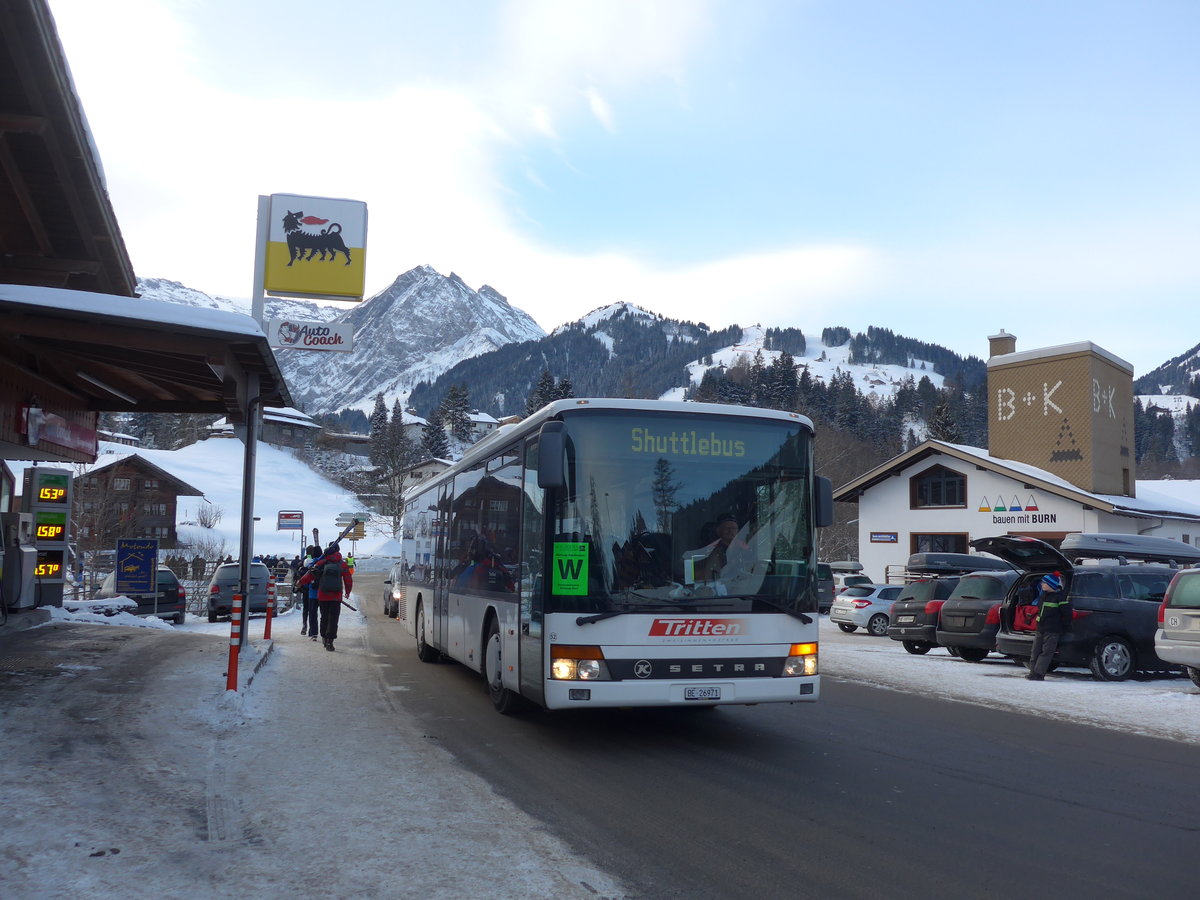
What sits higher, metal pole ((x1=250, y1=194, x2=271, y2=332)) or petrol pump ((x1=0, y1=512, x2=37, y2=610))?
metal pole ((x1=250, y1=194, x2=271, y2=332))

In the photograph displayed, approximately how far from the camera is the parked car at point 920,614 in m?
19.1

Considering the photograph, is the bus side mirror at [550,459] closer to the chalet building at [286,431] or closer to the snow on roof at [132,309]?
the snow on roof at [132,309]

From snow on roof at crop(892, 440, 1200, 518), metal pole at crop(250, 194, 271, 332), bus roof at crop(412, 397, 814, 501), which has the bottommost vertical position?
bus roof at crop(412, 397, 814, 501)

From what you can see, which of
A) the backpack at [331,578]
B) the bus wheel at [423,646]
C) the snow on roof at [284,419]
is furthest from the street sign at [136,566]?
the snow on roof at [284,419]

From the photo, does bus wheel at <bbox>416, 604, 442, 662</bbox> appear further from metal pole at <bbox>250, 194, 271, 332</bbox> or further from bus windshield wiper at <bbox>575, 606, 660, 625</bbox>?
bus windshield wiper at <bbox>575, 606, 660, 625</bbox>

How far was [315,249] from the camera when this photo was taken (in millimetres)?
20719

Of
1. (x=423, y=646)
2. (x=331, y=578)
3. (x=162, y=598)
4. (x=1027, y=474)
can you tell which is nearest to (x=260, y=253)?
(x=331, y=578)

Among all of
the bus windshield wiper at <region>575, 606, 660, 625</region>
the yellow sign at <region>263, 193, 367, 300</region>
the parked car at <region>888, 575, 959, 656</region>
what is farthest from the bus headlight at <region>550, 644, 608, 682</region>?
the yellow sign at <region>263, 193, 367, 300</region>

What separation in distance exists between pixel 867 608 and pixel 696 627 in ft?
69.7

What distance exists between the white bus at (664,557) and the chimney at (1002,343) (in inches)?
1546

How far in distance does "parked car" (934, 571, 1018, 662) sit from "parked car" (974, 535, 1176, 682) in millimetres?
1703

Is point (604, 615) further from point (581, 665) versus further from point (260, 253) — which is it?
point (260, 253)

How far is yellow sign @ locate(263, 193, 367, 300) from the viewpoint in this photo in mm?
20234

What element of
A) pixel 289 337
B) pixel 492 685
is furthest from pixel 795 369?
pixel 492 685
